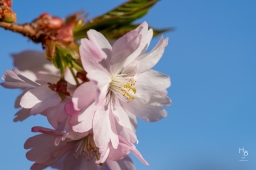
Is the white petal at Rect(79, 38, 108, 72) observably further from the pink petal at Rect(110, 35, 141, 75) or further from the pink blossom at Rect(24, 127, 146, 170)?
the pink blossom at Rect(24, 127, 146, 170)

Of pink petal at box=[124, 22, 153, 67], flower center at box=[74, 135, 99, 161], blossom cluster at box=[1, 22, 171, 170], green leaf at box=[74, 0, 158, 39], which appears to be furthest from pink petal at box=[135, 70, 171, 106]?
green leaf at box=[74, 0, 158, 39]

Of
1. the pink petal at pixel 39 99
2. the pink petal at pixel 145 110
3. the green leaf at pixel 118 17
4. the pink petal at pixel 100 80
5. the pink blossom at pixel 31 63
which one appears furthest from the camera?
the pink blossom at pixel 31 63

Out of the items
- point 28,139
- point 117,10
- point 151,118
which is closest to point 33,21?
point 117,10

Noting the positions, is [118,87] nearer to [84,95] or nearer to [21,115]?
[84,95]

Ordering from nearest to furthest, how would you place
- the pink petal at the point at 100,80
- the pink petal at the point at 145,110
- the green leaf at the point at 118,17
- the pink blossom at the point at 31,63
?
1. the pink petal at the point at 100,80
2. the pink petal at the point at 145,110
3. the green leaf at the point at 118,17
4. the pink blossom at the point at 31,63

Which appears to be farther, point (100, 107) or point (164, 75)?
point (164, 75)

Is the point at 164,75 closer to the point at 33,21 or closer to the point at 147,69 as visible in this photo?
the point at 147,69

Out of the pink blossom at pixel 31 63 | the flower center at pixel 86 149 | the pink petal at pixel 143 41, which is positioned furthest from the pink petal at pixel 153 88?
the pink blossom at pixel 31 63

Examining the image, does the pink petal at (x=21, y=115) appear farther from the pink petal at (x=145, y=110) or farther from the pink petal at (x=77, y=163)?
the pink petal at (x=145, y=110)
